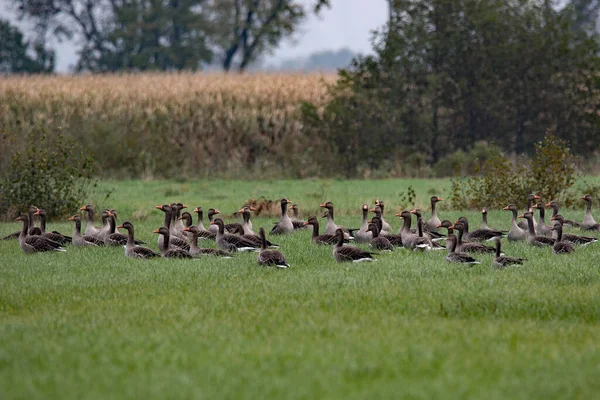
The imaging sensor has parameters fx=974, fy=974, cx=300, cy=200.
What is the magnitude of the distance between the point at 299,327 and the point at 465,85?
31.2 meters

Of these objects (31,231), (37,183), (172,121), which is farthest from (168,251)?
(172,121)

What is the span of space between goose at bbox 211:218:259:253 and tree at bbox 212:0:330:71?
47.5 meters

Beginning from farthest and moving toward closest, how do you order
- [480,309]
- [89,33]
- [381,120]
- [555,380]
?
[89,33]
[381,120]
[480,309]
[555,380]

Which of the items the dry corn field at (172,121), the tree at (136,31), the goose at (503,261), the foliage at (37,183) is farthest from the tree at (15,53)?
the goose at (503,261)

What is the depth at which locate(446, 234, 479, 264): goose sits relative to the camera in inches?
572

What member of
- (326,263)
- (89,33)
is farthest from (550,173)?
(89,33)

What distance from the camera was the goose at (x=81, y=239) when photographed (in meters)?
17.6

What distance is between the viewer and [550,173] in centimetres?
2448

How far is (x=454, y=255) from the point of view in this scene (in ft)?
48.4

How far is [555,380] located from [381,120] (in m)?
31.8

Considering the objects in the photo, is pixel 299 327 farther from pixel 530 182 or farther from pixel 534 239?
pixel 530 182

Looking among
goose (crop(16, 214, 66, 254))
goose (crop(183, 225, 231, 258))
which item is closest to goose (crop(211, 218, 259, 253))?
goose (crop(183, 225, 231, 258))

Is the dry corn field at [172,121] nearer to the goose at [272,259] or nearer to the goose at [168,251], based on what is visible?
the goose at [168,251]

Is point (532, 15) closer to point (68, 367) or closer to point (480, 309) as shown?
point (480, 309)
